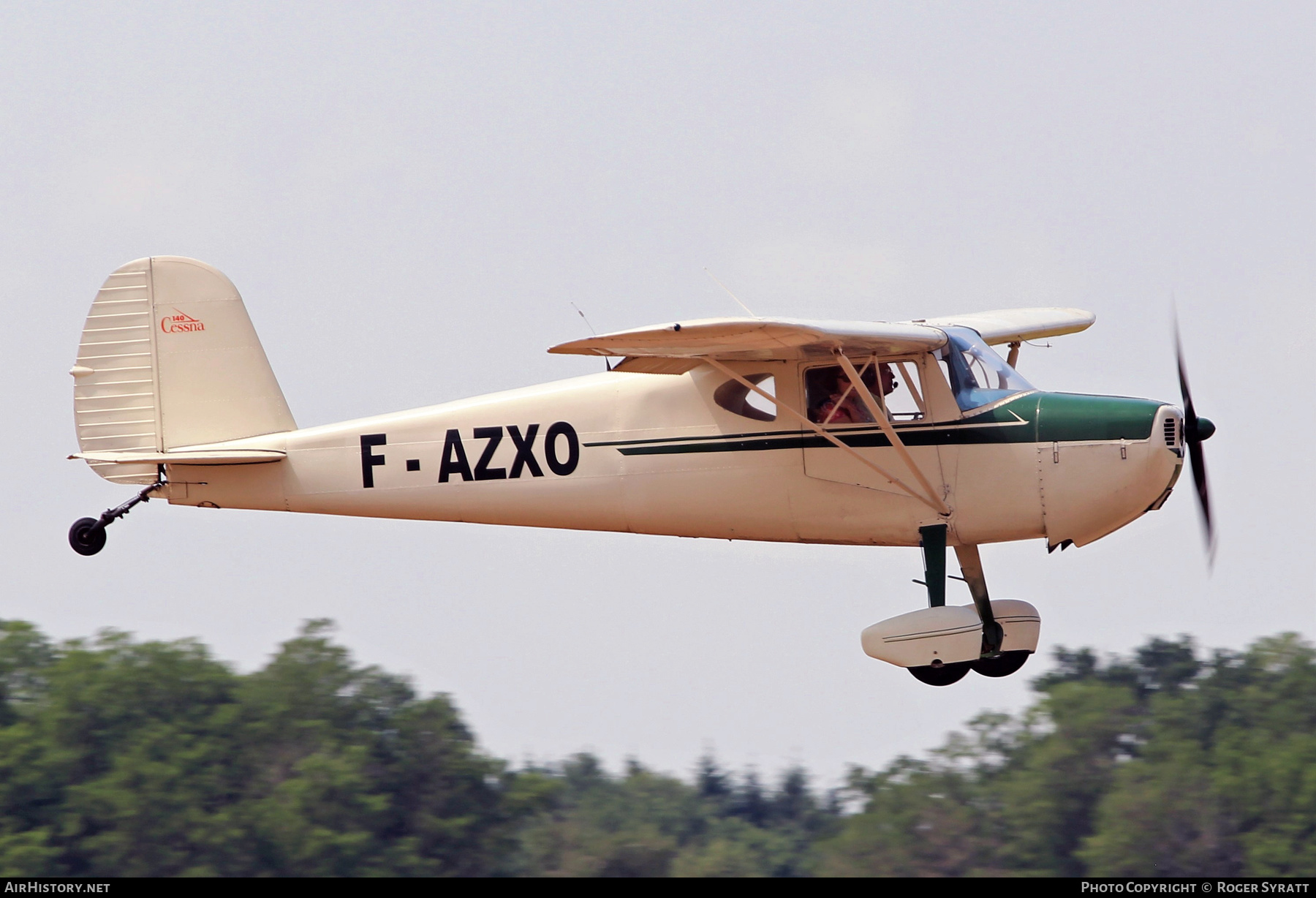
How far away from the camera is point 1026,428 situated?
1102 cm

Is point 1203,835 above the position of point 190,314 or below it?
below

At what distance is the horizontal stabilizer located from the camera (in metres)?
12.3

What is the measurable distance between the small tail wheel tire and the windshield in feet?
22.8

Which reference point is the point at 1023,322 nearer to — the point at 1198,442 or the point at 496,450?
the point at 1198,442

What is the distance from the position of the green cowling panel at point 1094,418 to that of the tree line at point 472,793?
583 inches

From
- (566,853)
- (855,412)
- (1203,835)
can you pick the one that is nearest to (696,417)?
(855,412)

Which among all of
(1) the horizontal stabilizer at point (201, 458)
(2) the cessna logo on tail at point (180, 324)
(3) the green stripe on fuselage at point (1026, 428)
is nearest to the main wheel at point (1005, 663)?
(3) the green stripe on fuselage at point (1026, 428)

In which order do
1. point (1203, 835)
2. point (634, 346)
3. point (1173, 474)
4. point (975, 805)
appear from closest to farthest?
point (634, 346), point (1173, 474), point (1203, 835), point (975, 805)

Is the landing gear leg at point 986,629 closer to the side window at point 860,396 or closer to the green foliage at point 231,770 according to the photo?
the side window at point 860,396

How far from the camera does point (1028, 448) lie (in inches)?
433

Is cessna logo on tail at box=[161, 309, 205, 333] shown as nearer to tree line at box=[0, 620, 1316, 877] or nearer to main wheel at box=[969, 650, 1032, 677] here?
main wheel at box=[969, 650, 1032, 677]
